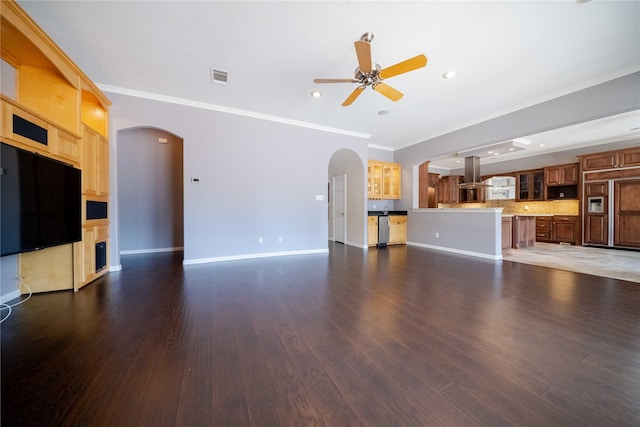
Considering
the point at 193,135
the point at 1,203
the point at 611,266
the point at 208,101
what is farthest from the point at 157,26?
the point at 611,266

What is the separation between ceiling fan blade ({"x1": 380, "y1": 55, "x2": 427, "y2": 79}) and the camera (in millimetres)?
2281

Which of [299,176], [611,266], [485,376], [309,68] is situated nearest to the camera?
[485,376]

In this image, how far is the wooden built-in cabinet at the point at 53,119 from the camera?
2.10m

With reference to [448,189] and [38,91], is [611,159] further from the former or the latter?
[38,91]

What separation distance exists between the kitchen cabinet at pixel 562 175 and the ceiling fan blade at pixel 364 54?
774 centimetres

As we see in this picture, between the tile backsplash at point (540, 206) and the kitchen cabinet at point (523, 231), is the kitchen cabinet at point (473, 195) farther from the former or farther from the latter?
the kitchen cabinet at point (523, 231)

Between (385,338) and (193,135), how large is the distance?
4.30m

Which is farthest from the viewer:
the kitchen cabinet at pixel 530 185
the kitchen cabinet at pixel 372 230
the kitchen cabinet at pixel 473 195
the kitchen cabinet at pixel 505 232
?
the kitchen cabinet at pixel 473 195

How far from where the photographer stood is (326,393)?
1.24 metres

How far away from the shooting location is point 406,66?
2416 mm

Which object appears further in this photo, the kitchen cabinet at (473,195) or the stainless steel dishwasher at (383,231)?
the kitchen cabinet at (473,195)

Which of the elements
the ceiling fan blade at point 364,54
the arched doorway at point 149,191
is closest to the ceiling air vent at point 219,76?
the ceiling fan blade at point 364,54

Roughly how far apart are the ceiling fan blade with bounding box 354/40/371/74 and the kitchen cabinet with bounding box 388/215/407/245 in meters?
4.53

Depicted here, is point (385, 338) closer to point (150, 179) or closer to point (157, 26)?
point (157, 26)
